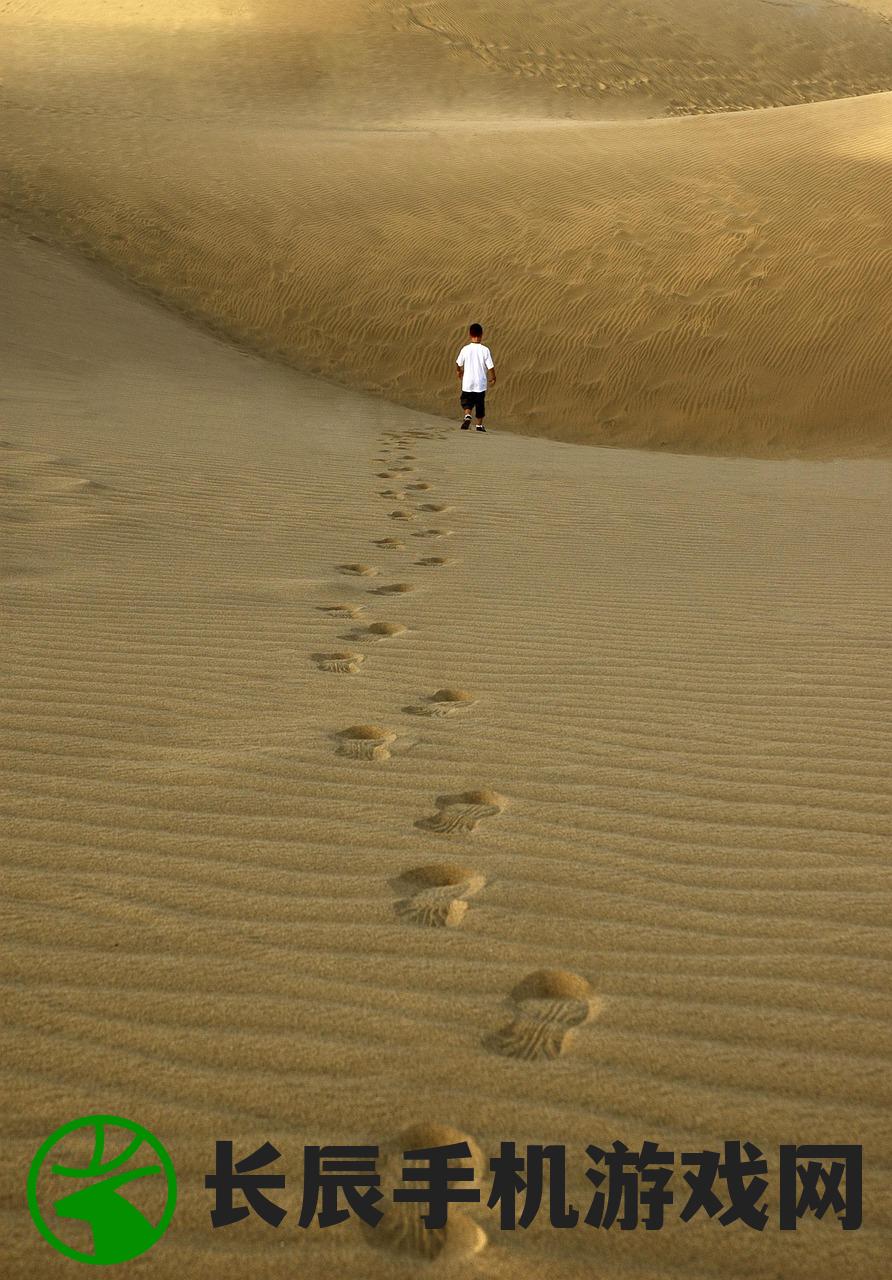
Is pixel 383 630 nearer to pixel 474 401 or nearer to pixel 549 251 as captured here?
pixel 474 401

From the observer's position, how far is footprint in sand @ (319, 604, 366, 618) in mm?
5554

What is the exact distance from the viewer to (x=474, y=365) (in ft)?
46.0

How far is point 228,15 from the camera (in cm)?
3853

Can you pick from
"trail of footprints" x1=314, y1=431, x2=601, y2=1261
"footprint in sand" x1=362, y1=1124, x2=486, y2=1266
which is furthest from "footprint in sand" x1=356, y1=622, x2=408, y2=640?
"footprint in sand" x1=362, y1=1124, x2=486, y2=1266

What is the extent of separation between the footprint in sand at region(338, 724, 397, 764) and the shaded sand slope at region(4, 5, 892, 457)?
37.9 ft

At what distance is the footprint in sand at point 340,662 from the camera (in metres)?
4.70

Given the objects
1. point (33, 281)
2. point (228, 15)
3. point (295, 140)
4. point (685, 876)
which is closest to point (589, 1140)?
point (685, 876)

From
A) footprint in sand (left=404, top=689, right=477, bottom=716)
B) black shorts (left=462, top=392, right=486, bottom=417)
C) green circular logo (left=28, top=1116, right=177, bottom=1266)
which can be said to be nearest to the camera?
green circular logo (left=28, top=1116, right=177, bottom=1266)

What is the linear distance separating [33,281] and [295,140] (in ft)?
29.4

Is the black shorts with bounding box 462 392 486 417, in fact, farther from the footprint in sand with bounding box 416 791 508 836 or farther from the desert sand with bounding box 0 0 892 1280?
the footprint in sand with bounding box 416 791 508 836

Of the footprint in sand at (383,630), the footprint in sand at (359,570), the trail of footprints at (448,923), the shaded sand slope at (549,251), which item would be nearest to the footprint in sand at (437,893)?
the trail of footprints at (448,923)

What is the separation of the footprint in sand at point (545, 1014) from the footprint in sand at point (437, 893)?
0.29m

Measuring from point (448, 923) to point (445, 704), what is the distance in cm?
159

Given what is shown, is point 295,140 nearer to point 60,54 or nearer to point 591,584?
point 60,54
